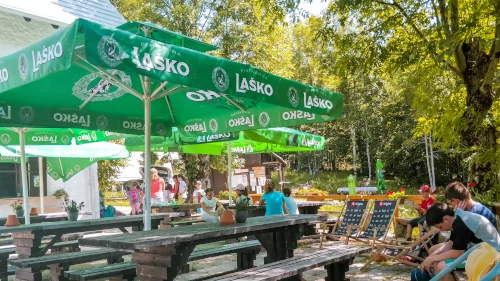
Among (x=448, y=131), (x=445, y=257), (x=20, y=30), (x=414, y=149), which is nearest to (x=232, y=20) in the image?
(x=20, y=30)

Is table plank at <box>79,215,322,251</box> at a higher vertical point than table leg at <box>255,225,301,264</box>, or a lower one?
higher

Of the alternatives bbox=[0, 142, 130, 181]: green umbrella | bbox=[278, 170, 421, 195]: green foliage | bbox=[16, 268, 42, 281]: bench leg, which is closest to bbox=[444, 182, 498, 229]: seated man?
bbox=[16, 268, 42, 281]: bench leg

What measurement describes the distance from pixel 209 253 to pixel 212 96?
6.42 feet

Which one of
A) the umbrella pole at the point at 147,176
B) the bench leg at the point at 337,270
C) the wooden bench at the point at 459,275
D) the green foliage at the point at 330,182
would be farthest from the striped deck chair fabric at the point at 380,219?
the green foliage at the point at 330,182

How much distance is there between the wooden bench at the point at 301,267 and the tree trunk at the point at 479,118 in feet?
10.8

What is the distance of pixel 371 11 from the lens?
338 inches

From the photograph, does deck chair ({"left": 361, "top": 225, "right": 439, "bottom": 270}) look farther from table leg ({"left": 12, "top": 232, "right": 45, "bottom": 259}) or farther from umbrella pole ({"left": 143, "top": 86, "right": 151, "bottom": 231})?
table leg ({"left": 12, "top": 232, "right": 45, "bottom": 259})

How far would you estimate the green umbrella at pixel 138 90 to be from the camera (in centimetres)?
362

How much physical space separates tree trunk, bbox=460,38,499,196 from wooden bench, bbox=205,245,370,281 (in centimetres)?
330

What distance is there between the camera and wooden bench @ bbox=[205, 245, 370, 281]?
14.2 feet

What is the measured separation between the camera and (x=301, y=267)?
4637 millimetres

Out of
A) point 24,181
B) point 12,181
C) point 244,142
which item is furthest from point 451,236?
point 12,181

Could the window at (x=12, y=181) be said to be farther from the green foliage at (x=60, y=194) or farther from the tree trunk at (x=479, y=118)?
the tree trunk at (x=479, y=118)

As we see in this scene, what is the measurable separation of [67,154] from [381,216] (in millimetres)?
5901
